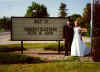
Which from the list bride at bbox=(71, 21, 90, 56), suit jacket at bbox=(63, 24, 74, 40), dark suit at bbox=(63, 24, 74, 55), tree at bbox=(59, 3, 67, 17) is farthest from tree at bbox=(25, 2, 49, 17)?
bride at bbox=(71, 21, 90, 56)

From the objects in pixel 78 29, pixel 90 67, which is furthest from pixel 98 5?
pixel 90 67

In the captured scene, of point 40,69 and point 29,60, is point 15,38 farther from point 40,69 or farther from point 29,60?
point 40,69

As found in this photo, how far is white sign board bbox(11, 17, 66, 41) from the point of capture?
10.9 m

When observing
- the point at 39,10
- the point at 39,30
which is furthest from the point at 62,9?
the point at 39,30

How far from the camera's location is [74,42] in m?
9.82

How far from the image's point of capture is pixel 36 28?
36.1ft

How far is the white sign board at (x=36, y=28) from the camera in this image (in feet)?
35.7

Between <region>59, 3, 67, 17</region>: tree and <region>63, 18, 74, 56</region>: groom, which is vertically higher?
<region>59, 3, 67, 17</region>: tree

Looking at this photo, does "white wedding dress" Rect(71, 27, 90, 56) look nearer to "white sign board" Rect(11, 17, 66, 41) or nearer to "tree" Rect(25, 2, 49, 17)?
"white sign board" Rect(11, 17, 66, 41)

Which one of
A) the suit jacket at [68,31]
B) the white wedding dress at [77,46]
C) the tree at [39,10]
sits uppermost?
the tree at [39,10]

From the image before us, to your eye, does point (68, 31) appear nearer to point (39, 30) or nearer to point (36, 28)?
point (39, 30)

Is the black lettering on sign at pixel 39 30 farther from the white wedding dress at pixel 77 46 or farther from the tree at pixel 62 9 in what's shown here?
the tree at pixel 62 9

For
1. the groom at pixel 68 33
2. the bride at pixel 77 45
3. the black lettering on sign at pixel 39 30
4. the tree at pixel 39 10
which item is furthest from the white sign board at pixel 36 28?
the tree at pixel 39 10

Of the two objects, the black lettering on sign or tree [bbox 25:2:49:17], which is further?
tree [bbox 25:2:49:17]
